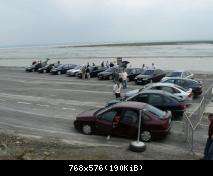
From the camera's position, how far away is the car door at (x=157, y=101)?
17.4 m

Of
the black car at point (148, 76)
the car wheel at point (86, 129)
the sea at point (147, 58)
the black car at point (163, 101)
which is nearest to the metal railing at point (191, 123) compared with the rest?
the black car at point (163, 101)

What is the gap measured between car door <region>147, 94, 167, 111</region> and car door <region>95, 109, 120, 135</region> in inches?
137

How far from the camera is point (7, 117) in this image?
61.6ft

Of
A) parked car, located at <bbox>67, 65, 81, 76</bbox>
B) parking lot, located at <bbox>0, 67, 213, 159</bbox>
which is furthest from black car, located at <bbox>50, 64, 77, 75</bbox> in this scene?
parking lot, located at <bbox>0, 67, 213, 159</bbox>

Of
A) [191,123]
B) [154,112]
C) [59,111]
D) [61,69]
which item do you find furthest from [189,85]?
[61,69]

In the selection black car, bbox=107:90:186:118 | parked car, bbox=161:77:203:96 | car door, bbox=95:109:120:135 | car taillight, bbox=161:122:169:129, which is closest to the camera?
car taillight, bbox=161:122:169:129

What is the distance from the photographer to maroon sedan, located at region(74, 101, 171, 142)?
553 inches

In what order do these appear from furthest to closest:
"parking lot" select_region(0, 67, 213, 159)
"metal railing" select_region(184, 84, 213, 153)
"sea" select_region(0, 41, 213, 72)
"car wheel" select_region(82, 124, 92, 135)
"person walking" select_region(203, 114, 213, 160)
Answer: "sea" select_region(0, 41, 213, 72), "car wheel" select_region(82, 124, 92, 135), "parking lot" select_region(0, 67, 213, 159), "metal railing" select_region(184, 84, 213, 153), "person walking" select_region(203, 114, 213, 160)

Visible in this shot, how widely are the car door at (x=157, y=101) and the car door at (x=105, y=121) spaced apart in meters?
3.48

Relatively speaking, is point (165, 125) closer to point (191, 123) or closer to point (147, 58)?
point (191, 123)

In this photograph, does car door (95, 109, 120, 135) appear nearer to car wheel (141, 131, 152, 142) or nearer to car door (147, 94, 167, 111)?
car wheel (141, 131, 152, 142)

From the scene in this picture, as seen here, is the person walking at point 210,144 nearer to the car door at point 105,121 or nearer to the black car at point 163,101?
the car door at point 105,121
